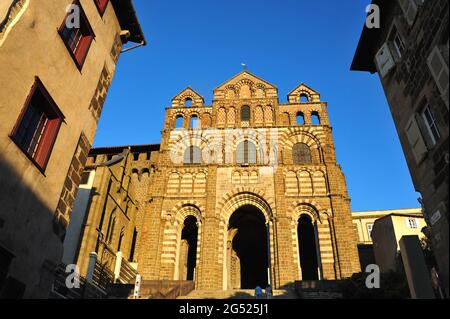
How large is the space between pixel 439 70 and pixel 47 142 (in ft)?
26.9

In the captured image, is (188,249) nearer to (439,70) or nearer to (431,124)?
(431,124)

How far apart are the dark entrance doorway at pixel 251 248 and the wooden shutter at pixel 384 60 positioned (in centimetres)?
1934

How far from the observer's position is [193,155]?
93.0ft

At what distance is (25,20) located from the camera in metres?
7.07

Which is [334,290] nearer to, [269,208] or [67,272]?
[269,208]

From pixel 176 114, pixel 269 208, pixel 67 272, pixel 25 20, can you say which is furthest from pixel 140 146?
pixel 25 20

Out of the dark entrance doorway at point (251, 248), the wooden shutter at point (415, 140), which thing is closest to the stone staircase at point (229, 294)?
the dark entrance doorway at point (251, 248)

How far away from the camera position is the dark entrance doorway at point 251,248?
29.1 meters

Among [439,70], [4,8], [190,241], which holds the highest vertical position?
[190,241]

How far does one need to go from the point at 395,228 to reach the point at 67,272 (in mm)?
23782

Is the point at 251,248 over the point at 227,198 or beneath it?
beneath

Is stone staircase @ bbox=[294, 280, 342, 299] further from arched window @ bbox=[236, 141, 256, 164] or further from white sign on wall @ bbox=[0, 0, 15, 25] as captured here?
white sign on wall @ bbox=[0, 0, 15, 25]

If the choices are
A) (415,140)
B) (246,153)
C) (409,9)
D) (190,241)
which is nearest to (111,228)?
(190,241)

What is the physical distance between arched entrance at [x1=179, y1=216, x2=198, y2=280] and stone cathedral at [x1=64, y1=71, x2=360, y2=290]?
0.08 metres
